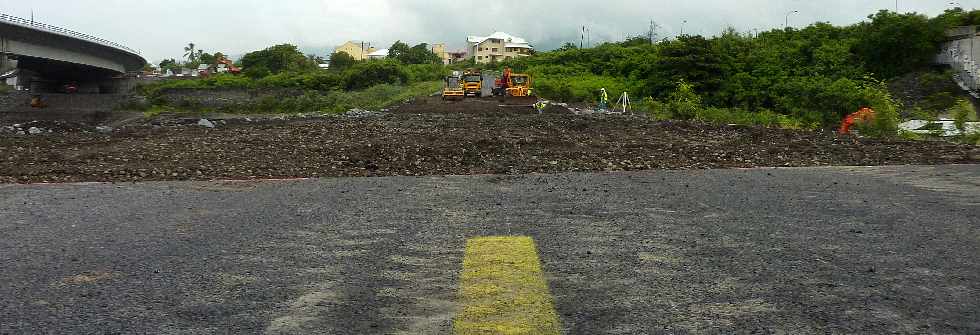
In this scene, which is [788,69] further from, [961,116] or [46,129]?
[46,129]

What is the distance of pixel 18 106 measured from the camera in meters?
38.5

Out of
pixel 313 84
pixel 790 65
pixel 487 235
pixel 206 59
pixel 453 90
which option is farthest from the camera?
pixel 206 59

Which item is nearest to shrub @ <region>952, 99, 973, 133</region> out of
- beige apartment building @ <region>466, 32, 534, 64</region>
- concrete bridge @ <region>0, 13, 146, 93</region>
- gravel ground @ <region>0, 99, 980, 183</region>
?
gravel ground @ <region>0, 99, 980, 183</region>

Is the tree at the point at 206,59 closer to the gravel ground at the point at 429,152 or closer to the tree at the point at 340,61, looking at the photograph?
the tree at the point at 340,61

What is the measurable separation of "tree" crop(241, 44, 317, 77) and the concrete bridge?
2547cm

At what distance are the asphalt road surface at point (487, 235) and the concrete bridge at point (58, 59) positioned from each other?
29.2m

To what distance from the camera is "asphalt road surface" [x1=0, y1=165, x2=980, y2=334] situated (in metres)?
3.41

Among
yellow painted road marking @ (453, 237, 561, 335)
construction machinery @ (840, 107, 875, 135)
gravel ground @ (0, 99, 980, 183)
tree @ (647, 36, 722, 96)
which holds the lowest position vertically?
yellow painted road marking @ (453, 237, 561, 335)

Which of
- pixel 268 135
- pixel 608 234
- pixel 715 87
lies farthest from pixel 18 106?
pixel 608 234

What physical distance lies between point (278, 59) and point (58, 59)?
4310 cm

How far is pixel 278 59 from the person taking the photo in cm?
7794

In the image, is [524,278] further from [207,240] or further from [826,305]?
[207,240]

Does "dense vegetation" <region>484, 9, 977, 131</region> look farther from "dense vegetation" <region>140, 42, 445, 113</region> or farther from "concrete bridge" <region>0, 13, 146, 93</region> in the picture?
"concrete bridge" <region>0, 13, 146, 93</region>

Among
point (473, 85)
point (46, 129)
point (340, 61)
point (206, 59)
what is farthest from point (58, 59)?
point (206, 59)
